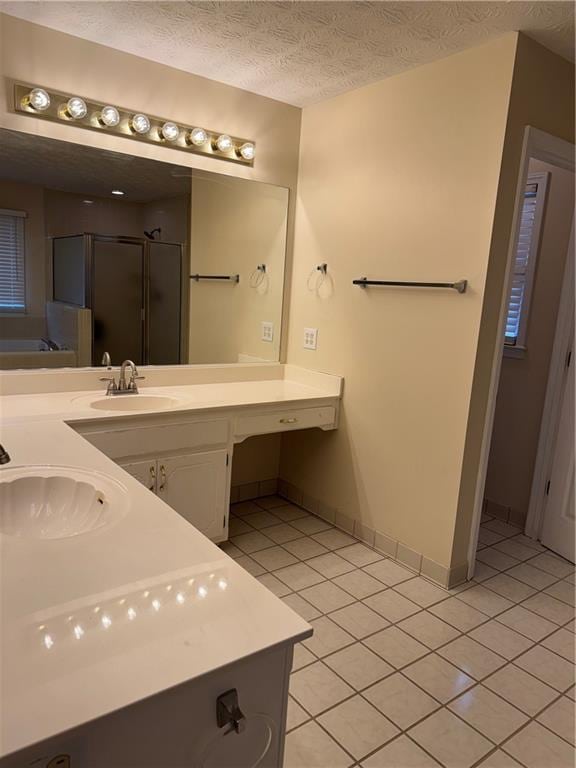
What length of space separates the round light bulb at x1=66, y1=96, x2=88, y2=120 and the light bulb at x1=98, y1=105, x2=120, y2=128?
0.08 meters

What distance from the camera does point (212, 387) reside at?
2.94 meters

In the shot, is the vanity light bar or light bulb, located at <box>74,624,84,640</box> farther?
the vanity light bar

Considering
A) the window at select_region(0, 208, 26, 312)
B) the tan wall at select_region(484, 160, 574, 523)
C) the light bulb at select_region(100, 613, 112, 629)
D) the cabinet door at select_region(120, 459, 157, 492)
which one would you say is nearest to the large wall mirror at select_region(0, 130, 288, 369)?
the window at select_region(0, 208, 26, 312)

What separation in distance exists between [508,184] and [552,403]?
1.28 meters

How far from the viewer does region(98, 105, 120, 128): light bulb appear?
2.39 meters

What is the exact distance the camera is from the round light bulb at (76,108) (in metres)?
2.29

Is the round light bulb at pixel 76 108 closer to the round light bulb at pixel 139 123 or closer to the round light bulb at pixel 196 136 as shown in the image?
the round light bulb at pixel 139 123

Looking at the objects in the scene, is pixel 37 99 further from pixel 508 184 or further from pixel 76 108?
pixel 508 184

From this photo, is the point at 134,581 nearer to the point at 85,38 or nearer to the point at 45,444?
the point at 45,444

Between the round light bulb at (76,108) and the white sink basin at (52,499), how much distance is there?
64.1 inches

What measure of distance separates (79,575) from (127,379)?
1814mm

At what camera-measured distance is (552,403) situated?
292 centimetres

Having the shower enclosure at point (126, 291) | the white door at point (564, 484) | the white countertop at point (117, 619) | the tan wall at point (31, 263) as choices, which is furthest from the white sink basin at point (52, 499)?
the white door at point (564, 484)

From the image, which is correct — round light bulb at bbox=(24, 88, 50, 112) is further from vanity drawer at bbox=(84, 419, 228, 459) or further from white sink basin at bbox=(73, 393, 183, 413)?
vanity drawer at bbox=(84, 419, 228, 459)
